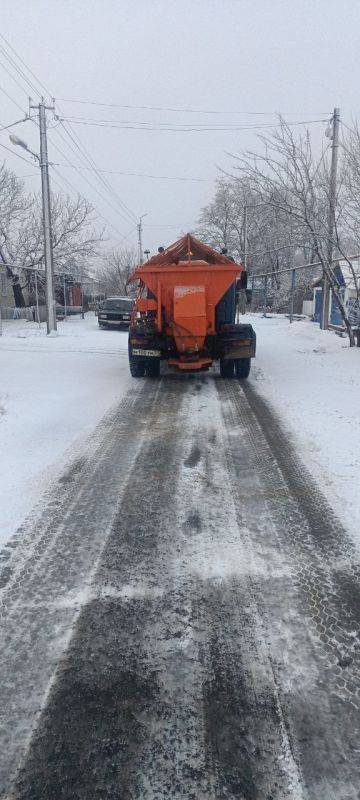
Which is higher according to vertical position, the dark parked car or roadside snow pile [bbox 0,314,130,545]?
the dark parked car

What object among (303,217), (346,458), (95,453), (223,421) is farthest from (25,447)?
(303,217)

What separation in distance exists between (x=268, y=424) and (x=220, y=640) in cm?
438

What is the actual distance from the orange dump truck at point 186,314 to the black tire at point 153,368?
23 millimetres

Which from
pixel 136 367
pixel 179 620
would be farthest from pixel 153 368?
pixel 179 620

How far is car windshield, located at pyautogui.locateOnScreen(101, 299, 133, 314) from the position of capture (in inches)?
902

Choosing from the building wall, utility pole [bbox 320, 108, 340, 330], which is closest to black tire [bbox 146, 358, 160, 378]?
utility pole [bbox 320, 108, 340, 330]

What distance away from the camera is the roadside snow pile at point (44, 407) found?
481 centimetres

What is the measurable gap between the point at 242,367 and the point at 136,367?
224 cm

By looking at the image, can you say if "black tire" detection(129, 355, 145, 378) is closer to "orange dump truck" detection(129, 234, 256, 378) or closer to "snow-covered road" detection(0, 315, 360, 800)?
"orange dump truck" detection(129, 234, 256, 378)

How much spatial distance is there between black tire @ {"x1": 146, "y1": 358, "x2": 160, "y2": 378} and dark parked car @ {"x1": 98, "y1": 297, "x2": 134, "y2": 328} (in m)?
11.9

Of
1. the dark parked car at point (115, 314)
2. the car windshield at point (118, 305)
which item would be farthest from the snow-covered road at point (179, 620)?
the car windshield at point (118, 305)

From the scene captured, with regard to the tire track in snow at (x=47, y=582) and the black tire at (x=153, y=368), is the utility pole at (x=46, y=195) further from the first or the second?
the tire track in snow at (x=47, y=582)

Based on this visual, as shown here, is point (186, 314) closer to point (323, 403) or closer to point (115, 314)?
point (323, 403)

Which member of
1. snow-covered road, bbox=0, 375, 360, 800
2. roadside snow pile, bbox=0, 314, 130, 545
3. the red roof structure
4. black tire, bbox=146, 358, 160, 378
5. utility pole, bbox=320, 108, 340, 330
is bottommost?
snow-covered road, bbox=0, 375, 360, 800
